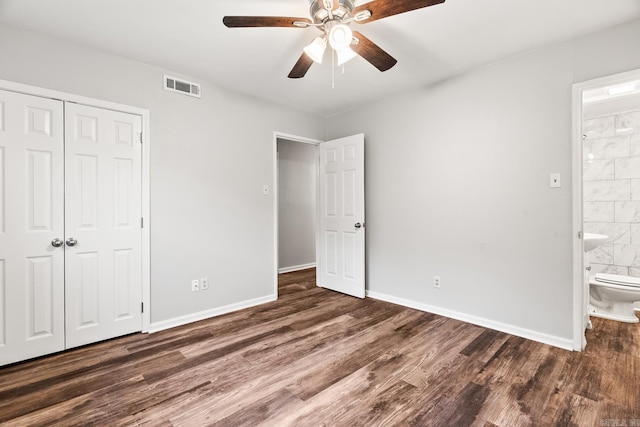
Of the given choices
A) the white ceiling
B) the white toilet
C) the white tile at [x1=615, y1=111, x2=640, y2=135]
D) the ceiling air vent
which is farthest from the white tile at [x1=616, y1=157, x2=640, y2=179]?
the ceiling air vent

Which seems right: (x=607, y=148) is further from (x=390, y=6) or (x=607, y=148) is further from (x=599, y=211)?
(x=390, y=6)

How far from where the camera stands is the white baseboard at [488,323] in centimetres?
244

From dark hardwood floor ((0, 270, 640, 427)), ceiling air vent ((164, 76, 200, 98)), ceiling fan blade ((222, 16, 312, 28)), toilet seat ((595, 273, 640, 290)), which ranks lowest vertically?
dark hardwood floor ((0, 270, 640, 427))

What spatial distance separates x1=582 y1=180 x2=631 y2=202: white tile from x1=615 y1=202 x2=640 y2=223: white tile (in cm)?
8

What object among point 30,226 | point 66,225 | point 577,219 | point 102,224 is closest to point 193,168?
point 102,224

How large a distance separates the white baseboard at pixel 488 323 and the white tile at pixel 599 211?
7.93 feet

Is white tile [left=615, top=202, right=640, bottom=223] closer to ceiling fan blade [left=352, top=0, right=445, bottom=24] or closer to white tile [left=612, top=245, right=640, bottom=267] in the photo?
white tile [left=612, top=245, right=640, bottom=267]

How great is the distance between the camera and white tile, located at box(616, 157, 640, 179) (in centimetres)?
359

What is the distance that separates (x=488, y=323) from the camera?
9.31ft

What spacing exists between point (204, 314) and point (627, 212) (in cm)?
524

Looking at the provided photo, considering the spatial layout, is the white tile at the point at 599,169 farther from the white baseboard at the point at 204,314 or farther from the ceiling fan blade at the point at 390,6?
the white baseboard at the point at 204,314

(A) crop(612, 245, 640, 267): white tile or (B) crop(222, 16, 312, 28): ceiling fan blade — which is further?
(A) crop(612, 245, 640, 267): white tile

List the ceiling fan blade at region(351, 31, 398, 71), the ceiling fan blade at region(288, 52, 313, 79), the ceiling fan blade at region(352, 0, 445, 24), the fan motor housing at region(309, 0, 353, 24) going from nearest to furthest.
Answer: the ceiling fan blade at region(352, 0, 445, 24) < the fan motor housing at region(309, 0, 353, 24) < the ceiling fan blade at region(351, 31, 398, 71) < the ceiling fan blade at region(288, 52, 313, 79)

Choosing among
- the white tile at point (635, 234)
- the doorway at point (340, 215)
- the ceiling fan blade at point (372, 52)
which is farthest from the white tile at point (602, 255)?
the ceiling fan blade at point (372, 52)
